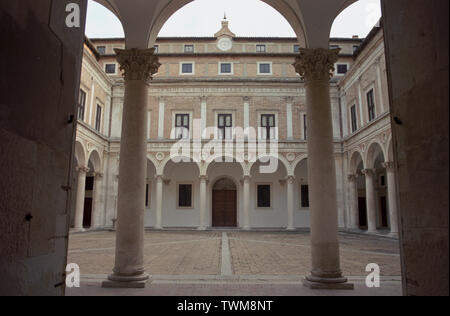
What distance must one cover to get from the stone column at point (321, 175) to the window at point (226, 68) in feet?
69.9

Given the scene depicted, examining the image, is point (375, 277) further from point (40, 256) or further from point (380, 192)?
point (380, 192)

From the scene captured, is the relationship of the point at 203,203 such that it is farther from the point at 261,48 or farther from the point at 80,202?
the point at 261,48

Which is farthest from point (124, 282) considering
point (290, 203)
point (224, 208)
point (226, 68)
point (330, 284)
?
point (226, 68)

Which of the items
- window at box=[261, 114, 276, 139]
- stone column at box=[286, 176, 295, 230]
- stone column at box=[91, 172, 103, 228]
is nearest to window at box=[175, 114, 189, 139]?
window at box=[261, 114, 276, 139]

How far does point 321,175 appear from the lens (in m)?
6.01

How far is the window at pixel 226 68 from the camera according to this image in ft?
89.6

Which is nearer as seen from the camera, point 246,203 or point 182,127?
point 246,203

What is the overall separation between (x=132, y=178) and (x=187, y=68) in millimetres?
22751

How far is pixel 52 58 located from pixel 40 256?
1765 millimetres

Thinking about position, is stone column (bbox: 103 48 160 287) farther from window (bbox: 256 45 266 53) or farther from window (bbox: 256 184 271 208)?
window (bbox: 256 45 266 53)

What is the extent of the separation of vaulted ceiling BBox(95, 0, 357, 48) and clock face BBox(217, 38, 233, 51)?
23590mm

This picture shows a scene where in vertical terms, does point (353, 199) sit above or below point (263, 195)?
below

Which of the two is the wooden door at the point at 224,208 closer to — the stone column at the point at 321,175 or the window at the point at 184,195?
the window at the point at 184,195

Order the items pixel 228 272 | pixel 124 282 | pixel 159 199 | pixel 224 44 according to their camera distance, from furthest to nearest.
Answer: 1. pixel 224 44
2. pixel 159 199
3. pixel 228 272
4. pixel 124 282
